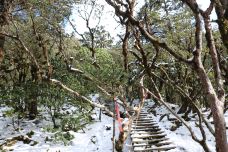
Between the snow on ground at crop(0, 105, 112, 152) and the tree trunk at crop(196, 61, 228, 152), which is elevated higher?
the tree trunk at crop(196, 61, 228, 152)

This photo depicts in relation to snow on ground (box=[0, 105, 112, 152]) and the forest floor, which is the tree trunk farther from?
snow on ground (box=[0, 105, 112, 152])

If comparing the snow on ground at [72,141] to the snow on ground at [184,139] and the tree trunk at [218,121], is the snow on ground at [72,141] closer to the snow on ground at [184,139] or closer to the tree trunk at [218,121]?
the snow on ground at [184,139]

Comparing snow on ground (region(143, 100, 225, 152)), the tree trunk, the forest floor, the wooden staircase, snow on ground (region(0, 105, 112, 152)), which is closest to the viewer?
the tree trunk

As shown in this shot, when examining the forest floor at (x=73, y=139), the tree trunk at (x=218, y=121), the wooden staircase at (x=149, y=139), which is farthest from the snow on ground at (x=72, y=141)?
the tree trunk at (x=218, y=121)

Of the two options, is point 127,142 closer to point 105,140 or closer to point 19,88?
point 105,140

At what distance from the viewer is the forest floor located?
46.1 ft

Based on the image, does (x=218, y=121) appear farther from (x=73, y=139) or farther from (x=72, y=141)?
(x=73, y=139)

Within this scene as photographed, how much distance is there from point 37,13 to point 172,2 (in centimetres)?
1054

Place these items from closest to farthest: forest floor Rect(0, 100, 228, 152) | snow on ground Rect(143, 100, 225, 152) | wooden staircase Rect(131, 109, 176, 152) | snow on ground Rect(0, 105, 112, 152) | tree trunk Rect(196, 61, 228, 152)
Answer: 1. tree trunk Rect(196, 61, 228, 152)
2. wooden staircase Rect(131, 109, 176, 152)
3. snow on ground Rect(143, 100, 225, 152)
4. forest floor Rect(0, 100, 228, 152)
5. snow on ground Rect(0, 105, 112, 152)

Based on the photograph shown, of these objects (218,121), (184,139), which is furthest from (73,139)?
(218,121)

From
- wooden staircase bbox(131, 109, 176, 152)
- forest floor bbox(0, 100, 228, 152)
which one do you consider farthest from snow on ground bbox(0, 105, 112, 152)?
wooden staircase bbox(131, 109, 176, 152)

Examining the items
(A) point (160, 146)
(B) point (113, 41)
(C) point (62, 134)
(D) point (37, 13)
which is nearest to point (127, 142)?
(A) point (160, 146)

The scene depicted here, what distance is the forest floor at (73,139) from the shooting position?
14.1 metres

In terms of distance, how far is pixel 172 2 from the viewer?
22.2 meters
